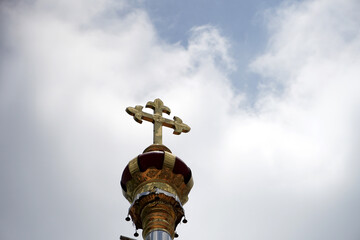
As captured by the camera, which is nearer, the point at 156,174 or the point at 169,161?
the point at 156,174

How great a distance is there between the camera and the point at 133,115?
15.0 m

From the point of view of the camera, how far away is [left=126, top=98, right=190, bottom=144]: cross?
15000 millimetres

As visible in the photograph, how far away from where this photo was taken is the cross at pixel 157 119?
1500cm

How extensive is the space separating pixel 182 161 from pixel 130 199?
1295 mm

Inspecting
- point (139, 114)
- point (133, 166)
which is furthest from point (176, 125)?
point (133, 166)

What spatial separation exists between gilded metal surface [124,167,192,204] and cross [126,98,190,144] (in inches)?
43.8

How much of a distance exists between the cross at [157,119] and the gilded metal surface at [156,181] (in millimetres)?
1112

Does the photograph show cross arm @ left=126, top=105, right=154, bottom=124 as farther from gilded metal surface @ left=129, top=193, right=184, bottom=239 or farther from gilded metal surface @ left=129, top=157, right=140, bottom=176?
gilded metal surface @ left=129, top=193, right=184, bottom=239

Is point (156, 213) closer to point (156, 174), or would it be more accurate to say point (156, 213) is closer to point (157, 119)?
point (156, 174)

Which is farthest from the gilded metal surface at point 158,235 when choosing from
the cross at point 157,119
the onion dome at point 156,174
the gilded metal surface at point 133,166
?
the cross at point 157,119

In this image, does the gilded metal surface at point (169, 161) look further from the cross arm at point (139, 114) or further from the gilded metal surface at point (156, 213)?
the cross arm at point (139, 114)

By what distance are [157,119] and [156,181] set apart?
1905 mm

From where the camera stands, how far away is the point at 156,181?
1378 centimetres

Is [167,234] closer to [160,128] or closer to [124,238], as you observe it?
[124,238]
